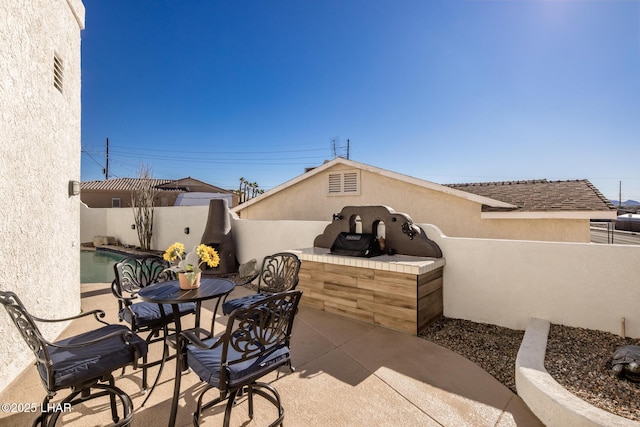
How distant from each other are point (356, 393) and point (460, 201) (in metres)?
6.77

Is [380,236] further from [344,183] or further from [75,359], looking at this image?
[344,183]

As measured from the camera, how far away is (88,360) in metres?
2.05

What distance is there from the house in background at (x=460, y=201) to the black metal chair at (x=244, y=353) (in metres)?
7.05

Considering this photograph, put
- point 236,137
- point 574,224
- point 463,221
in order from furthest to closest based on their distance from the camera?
point 236,137, point 463,221, point 574,224

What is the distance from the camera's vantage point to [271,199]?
12227mm

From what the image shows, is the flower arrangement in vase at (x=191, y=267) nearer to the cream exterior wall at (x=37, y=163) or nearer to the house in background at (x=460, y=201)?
the cream exterior wall at (x=37, y=163)

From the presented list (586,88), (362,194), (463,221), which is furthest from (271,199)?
(586,88)

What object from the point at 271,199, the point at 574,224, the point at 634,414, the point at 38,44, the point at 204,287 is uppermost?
the point at 38,44

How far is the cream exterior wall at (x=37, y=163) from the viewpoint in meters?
2.88

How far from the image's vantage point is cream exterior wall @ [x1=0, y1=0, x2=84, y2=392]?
9.45ft

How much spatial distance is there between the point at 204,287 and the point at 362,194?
744 centimetres

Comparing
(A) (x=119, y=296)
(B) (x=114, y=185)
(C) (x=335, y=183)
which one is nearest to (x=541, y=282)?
(A) (x=119, y=296)

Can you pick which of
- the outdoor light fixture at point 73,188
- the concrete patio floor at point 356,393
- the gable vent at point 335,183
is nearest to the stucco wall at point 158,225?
the gable vent at point 335,183

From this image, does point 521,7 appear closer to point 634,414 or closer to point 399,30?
point 399,30
